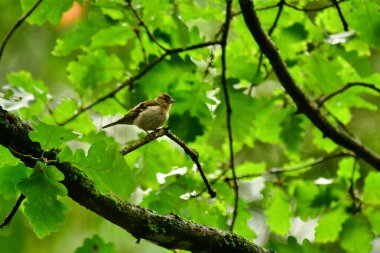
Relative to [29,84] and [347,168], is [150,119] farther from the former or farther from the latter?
[347,168]

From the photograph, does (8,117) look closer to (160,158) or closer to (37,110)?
(160,158)

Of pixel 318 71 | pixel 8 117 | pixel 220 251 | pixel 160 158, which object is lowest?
pixel 8 117

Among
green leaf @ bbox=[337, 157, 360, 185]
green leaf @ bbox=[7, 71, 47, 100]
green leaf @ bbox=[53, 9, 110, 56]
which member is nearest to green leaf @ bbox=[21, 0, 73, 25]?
green leaf @ bbox=[53, 9, 110, 56]

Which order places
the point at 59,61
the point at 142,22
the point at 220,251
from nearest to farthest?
the point at 220,251
the point at 142,22
the point at 59,61

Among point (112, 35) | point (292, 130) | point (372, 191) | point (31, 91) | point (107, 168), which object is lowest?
point (107, 168)

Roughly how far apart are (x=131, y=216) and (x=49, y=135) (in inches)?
21.3

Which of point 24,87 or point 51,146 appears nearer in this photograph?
point 51,146

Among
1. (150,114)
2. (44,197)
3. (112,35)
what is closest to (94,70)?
(112,35)

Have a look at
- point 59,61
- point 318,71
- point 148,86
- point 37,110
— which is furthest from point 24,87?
point 59,61

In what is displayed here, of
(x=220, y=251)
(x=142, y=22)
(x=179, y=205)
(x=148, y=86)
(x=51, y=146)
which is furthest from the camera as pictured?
(x=148, y=86)

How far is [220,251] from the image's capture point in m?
2.70

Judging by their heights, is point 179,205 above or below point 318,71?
below

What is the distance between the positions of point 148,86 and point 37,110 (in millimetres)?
805

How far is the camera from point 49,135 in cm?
211
